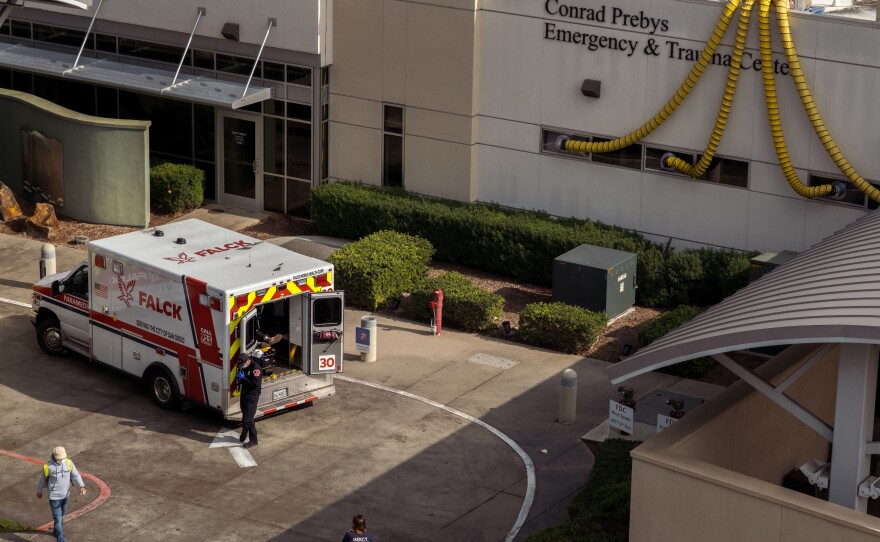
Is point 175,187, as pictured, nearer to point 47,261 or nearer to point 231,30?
point 231,30

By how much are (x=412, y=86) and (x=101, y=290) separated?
9.40 m

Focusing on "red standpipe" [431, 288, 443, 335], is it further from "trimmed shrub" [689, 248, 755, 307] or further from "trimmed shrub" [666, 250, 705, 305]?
"trimmed shrub" [689, 248, 755, 307]

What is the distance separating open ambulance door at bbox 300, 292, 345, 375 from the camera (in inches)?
807

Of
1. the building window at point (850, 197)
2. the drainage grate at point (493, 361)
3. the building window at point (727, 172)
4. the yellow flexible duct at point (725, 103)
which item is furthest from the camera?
the building window at point (727, 172)

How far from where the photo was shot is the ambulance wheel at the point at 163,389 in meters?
20.8

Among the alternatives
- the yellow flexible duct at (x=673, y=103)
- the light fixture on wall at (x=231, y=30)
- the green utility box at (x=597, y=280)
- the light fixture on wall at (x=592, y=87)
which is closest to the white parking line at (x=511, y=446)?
the green utility box at (x=597, y=280)

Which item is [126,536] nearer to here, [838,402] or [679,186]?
[838,402]

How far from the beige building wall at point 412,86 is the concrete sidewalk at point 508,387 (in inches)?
161

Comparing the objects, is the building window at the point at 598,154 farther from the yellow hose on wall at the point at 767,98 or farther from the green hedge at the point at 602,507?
the green hedge at the point at 602,507

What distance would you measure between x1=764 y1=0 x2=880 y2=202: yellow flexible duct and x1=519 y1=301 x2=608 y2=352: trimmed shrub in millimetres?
4980

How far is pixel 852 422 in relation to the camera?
13.3m

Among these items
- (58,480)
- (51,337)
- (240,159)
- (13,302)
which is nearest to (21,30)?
(240,159)

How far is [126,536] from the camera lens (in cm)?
1733

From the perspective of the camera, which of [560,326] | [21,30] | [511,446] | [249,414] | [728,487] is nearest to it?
[728,487]
